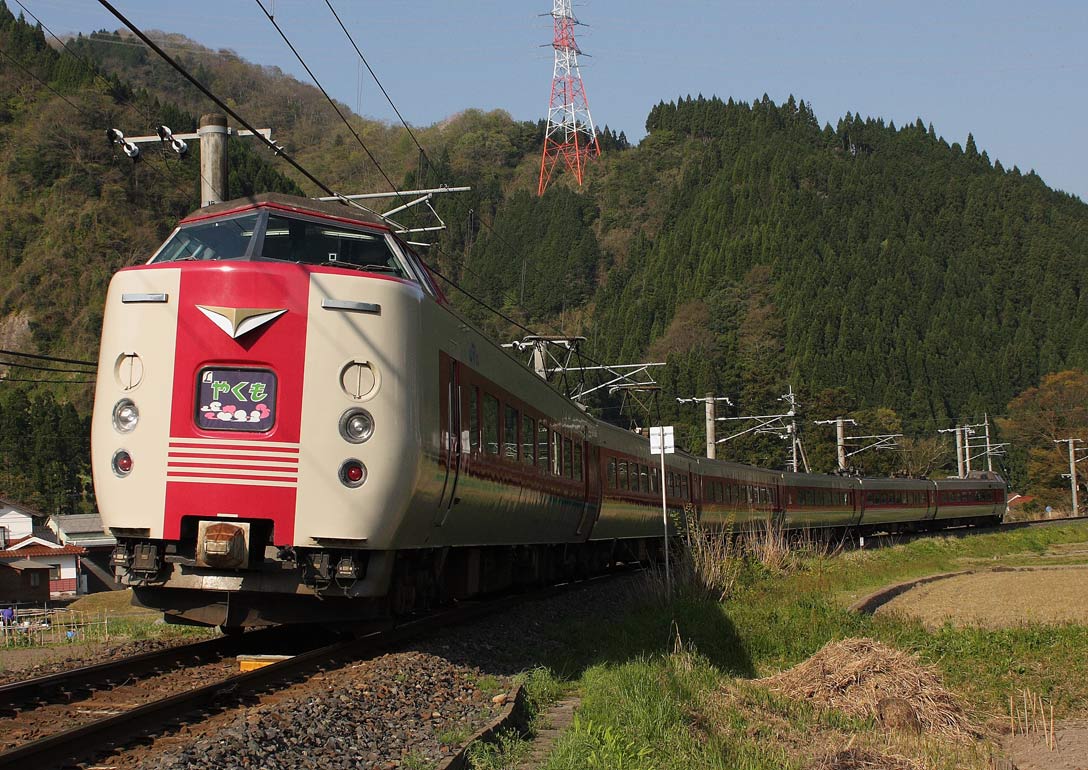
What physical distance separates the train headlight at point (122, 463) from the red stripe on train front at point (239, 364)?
1.13 feet

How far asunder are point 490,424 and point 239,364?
3.59 meters

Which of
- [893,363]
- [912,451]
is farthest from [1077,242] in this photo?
[912,451]

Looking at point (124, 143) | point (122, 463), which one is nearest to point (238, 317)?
point (122, 463)

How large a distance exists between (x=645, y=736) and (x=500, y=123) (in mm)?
140074

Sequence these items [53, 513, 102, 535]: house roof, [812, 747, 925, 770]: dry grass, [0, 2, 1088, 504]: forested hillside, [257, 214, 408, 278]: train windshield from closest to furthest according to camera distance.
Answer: [812, 747, 925, 770]: dry grass
[257, 214, 408, 278]: train windshield
[53, 513, 102, 535]: house roof
[0, 2, 1088, 504]: forested hillside

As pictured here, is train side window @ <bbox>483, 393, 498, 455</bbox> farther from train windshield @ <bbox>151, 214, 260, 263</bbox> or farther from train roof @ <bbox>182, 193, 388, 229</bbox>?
train windshield @ <bbox>151, 214, 260, 263</bbox>

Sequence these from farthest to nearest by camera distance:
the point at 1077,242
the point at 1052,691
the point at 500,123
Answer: the point at 500,123 → the point at 1077,242 → the point at 1052,691

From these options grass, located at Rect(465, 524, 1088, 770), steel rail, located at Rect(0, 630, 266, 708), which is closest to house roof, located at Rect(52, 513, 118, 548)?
grass, located at Rect(465, 524, 1088, 770)

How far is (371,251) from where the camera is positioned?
9.48m

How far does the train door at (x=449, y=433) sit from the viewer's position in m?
9.30

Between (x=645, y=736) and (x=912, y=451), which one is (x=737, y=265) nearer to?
(x=912, y=451)

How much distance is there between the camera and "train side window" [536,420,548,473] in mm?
13930

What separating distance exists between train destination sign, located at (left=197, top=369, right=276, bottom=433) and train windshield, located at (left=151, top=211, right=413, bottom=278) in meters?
1.07

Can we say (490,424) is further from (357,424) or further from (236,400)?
(236,400)
